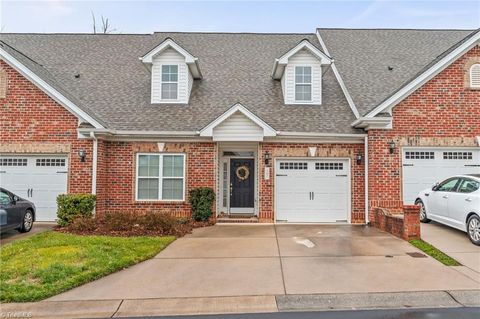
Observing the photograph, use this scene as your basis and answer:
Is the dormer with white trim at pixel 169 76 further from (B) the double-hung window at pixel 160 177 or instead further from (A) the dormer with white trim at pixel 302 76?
(A) the dormer with white trim at pixel 302 76

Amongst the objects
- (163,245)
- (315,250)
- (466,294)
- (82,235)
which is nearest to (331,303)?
(466,294)

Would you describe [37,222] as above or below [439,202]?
below

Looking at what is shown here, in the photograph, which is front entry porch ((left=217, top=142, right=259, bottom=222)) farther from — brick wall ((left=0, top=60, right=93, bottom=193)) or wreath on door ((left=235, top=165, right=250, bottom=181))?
brick wall ((left=0, top=60, right=93, bottom=193))

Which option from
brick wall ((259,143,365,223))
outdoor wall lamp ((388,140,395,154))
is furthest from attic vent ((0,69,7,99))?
outdoor wall lamp ((388,140,395,154))

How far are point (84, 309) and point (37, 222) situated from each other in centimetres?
865

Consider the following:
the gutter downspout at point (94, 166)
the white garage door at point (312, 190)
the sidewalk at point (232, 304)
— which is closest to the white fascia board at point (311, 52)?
the white garage door at point (312, 190)

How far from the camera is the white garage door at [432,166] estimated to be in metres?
12.2

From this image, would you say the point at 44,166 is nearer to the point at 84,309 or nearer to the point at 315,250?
the point at 84,309

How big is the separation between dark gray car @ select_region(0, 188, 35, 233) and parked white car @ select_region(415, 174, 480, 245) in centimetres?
1238

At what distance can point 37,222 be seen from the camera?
41.0ft

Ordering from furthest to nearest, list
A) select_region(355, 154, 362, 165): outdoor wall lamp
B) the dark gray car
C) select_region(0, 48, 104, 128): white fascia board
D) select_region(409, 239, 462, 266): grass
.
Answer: select_region(355, 154, 362, 165): outdoor wall lamp → select_region(0, 48, 104, 128): white fascia board → the dark gray car → select_region(409, 239, 462, 266): grass

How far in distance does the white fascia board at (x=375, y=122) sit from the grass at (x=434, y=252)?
4.37 metres

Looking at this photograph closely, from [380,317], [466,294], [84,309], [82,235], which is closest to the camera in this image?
[380,317]

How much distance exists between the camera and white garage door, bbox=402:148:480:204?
40.0 feet
